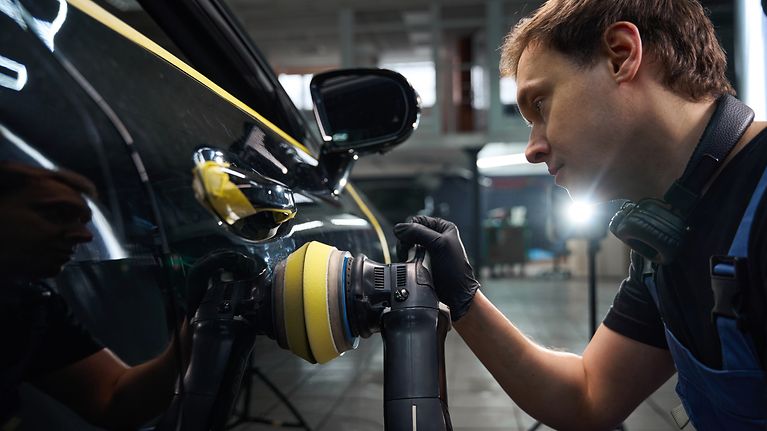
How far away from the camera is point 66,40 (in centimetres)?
46

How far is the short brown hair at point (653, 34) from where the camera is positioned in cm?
81

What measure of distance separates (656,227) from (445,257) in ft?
1.11

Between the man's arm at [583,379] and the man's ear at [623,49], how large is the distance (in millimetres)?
539

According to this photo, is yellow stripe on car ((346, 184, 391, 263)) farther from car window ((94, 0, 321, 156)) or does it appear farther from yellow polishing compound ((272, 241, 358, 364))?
yellow polishing compound ((272, 241, 358, 364))

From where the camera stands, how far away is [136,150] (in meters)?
0.51

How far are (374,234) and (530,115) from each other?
56cm

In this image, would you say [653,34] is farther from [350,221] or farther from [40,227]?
[40,227]

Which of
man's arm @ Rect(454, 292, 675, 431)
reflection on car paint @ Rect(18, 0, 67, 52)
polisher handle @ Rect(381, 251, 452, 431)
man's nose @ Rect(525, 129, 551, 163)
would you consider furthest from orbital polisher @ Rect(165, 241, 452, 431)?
man's arm @ Rect(454, 292, 675, 431)

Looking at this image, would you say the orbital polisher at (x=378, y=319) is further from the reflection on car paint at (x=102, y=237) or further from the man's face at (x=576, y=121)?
the man's face at (x=576, y=121)

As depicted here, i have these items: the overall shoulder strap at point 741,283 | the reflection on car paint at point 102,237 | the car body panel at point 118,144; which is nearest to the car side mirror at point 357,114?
the car body panel at point 118,144

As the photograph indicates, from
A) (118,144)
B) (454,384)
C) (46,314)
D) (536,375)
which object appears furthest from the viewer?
(454,384)

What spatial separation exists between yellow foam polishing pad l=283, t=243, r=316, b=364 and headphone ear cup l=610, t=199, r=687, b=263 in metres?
0.53

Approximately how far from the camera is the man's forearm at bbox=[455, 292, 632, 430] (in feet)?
3.43

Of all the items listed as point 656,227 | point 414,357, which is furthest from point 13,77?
point 656,227
